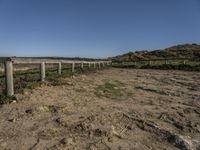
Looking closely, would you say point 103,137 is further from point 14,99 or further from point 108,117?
point 14,99

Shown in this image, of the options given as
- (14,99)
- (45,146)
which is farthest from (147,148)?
(14,99)

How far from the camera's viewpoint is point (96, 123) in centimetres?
616

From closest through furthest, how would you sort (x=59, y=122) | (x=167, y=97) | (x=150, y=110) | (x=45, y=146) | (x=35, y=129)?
(x=45, y=146) < (x=35, y=129) < (x=59, y=122) < (x=150, y=110) < (x=167, y=97)

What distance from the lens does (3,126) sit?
19.4 feet

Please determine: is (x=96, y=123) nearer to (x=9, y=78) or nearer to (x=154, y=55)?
(x=9, y=78)

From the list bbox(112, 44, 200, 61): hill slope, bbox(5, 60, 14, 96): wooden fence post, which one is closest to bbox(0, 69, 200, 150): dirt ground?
bbox(5, 60, 14, 96): wooden fence post

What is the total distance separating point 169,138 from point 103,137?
107cm

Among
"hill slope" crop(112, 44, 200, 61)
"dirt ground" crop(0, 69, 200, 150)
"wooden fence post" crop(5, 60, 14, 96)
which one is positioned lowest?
"hill slope" crop(112, 44, 200, 61)

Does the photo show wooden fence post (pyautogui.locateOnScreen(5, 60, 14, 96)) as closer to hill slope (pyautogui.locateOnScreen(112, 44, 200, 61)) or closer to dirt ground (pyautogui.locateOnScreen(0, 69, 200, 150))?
dirt ground (pyautogui.locateOnScreen(0, 69, 200, 150))

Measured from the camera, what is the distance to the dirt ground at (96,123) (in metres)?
5.15

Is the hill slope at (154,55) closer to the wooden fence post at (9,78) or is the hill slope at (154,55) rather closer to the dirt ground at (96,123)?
the dirt ground at (96,123)

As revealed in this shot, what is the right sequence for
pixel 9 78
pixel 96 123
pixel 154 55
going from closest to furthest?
pixel 96 123
pixel 9 78
pixel 154 55

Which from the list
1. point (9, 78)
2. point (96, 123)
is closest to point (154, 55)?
point (9, 78)

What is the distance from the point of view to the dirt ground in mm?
5152
